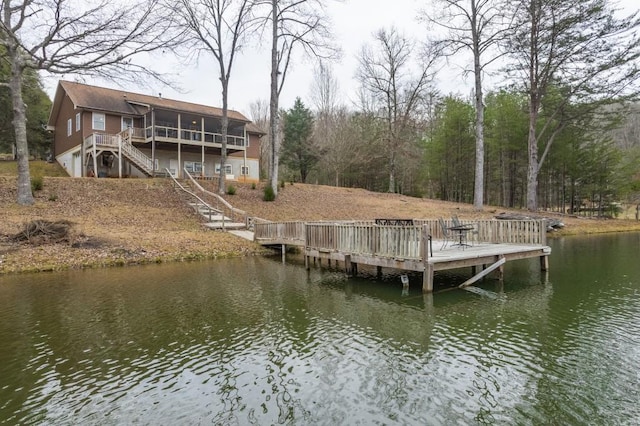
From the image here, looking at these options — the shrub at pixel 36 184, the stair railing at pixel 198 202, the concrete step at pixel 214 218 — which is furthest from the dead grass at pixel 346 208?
the shrub at pixel 36 184

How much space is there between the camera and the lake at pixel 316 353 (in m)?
3.99

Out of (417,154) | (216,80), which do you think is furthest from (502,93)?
(216,80)

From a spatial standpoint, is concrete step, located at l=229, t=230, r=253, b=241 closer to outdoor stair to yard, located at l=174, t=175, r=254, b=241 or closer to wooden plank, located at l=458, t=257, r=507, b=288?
outdoor stair to yard, located at l=174, t=175, r=254, b=241

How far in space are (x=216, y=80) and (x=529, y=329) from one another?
22.8 m

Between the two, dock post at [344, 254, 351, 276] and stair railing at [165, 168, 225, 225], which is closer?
dock post at [344, 254, 351, 276]

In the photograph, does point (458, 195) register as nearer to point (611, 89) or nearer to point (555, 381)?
point (611, 89)

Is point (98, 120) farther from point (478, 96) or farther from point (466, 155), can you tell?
point (466, 155)

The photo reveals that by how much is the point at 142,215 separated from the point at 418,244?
1362cm

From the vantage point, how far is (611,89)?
80.8ft

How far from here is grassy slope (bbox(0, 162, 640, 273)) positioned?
1223cm

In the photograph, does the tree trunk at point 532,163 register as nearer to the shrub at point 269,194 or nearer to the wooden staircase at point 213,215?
the shrub at point 269,194

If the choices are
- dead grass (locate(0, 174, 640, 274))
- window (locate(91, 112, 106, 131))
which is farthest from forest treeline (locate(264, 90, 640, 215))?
window (locate(91, 112, 106, 131))

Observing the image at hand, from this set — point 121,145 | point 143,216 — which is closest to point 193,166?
point 121,145

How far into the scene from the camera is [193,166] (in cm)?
2947
